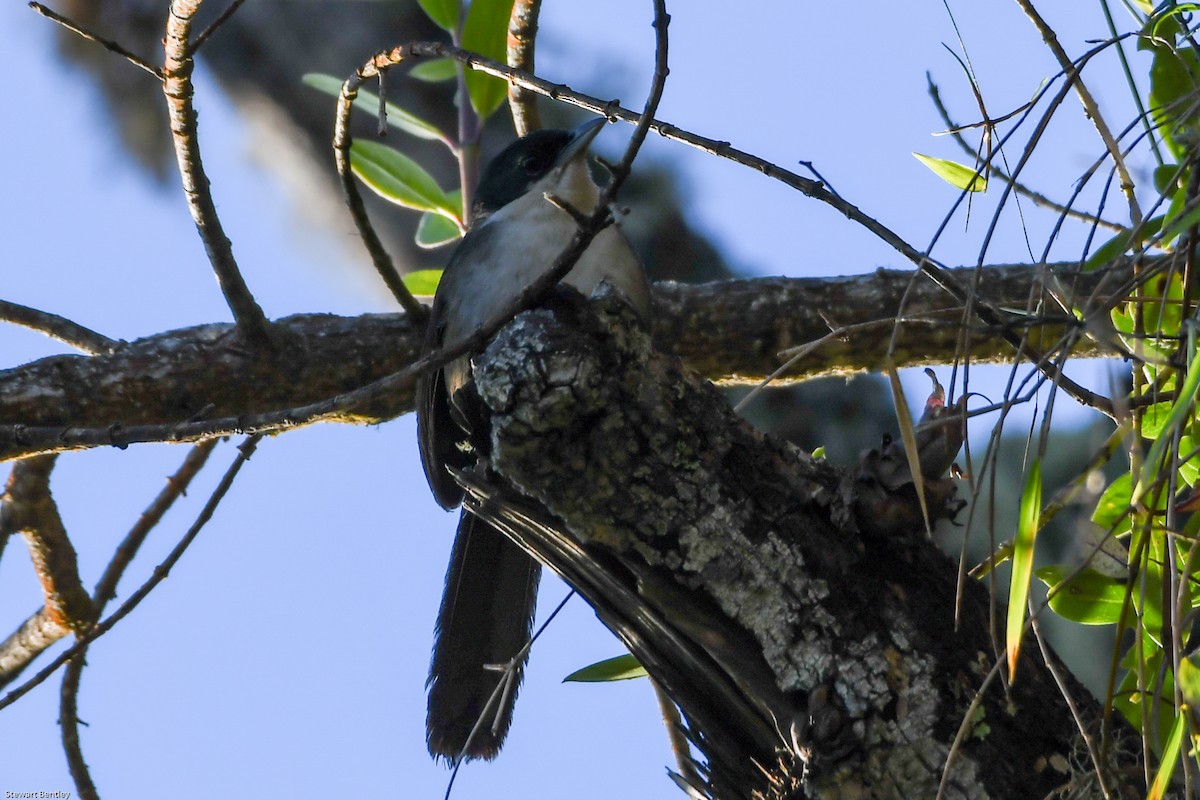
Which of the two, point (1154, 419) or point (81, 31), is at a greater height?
point (81, 31)

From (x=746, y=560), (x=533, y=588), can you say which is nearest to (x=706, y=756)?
(x=746, y=560)

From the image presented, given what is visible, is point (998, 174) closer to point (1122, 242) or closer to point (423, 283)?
point (1122, 242)

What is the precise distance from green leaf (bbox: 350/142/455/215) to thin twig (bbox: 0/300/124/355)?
728 millimetres

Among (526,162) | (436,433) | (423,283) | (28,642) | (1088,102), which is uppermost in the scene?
(526,162)

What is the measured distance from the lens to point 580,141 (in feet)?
9.35

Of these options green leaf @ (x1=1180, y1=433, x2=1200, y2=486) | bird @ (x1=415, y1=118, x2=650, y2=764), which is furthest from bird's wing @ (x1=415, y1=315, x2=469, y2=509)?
green leaf @ (x1=1180, y1=433, x2=1200, y2=486)

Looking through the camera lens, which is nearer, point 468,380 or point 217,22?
point 217,22

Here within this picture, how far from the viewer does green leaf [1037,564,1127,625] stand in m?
1.55

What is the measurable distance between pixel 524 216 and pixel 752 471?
1354mm

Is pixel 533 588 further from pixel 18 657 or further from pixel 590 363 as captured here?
pixel 18 657

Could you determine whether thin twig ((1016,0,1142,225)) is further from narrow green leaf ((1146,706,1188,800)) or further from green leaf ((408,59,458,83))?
green leaf ((408,59,458,83))

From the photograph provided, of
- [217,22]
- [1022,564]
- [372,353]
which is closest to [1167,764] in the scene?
[1022,564]

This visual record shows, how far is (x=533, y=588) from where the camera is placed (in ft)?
7.98

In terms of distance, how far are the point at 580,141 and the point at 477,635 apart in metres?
1.21
